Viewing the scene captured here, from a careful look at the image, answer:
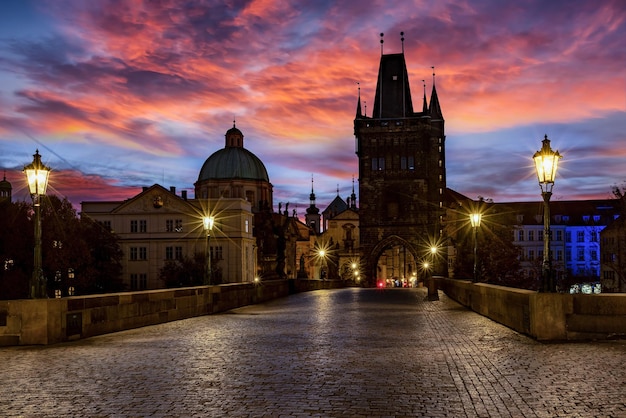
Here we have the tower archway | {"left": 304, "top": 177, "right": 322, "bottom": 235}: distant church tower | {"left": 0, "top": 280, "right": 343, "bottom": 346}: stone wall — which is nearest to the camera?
{"left": 0, "top": 280, "right": 343, "bottom": 346}: stone wall

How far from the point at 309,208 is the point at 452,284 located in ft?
499

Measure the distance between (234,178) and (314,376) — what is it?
108 metres

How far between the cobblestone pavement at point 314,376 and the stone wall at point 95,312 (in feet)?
1.78

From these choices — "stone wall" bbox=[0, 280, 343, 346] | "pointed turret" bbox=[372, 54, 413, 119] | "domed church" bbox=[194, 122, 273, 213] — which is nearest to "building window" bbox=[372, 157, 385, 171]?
"pointed turret" bbox=[372, 54, 413, 119]

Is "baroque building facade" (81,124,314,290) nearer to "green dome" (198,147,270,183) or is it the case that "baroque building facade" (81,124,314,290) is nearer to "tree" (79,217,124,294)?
"tree" (79,217,124,294)

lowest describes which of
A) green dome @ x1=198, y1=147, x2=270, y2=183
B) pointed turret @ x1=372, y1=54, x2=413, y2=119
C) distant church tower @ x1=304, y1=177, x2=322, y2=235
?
distant church tower @ x1=304, y1=177, x2=322, y2=235

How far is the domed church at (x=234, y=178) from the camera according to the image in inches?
4598

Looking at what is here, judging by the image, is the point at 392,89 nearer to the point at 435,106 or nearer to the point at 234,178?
the point at 435,106

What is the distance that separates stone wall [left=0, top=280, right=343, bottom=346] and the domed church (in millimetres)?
91301

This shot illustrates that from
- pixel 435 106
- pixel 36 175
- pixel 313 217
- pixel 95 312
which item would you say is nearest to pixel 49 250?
pixel 36 175

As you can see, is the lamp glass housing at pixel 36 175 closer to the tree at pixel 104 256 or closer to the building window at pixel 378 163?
the tree at pixel 104 256

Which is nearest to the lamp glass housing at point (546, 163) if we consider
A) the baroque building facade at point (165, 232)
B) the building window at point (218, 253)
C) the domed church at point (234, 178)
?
the baroque building facade at point (165, 232)

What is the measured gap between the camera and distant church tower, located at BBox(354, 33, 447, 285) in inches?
3735

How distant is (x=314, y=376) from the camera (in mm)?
10344
